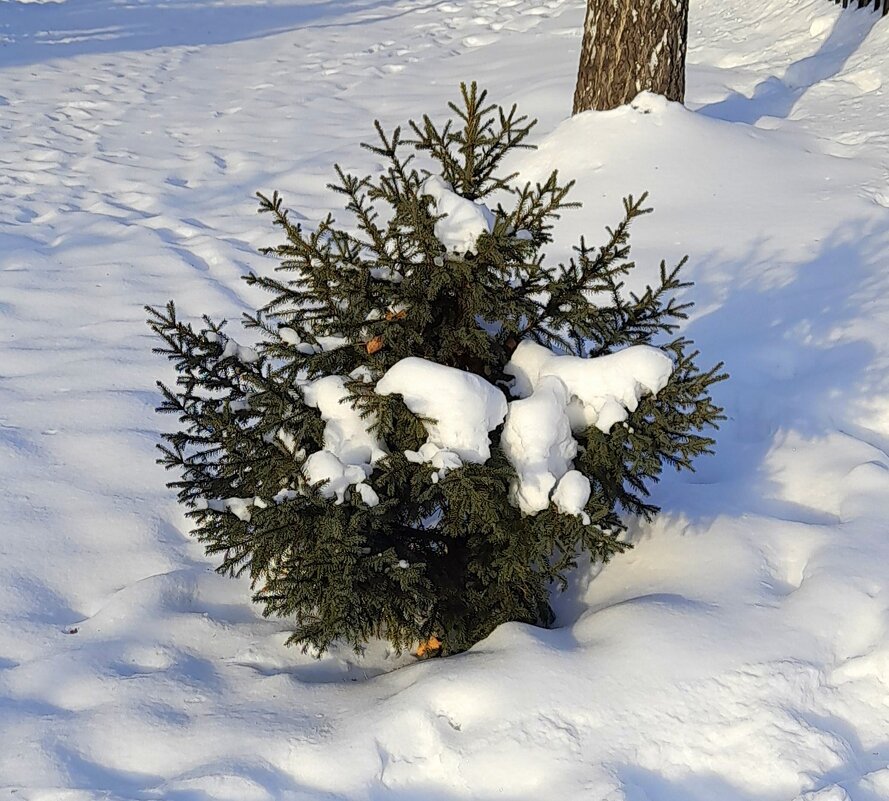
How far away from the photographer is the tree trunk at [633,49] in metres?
5.62

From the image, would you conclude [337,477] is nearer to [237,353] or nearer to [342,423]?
[342,423]

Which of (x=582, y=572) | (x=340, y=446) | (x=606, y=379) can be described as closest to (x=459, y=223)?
(x=606, y=379)

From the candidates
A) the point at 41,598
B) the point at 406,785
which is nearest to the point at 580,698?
the point at 406,785

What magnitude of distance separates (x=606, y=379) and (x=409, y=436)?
A: 0.52m

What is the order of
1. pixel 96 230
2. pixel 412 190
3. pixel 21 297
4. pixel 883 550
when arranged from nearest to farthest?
1. pixel 412 190
2. pixel 883 550
3. pixel 21 297
4. pixel 96 230

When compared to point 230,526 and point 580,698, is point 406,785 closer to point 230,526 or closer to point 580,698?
point 580,698

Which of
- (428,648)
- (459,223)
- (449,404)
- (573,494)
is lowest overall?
(428,648)

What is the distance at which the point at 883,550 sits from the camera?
257 centimetres

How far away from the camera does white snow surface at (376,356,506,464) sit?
2.25 metres

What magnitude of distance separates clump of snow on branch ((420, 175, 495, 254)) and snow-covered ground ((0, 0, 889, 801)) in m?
1.02

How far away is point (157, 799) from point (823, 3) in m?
8.60

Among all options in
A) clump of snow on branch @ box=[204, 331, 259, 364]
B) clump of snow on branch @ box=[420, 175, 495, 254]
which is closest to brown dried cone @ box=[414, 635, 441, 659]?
clump of snow on branch @ box=[204, 331, 259, 364]

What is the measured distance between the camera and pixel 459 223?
7.66 feet

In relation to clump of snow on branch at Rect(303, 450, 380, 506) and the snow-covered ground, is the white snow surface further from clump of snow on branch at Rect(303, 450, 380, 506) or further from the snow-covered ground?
the snow-covered ground
